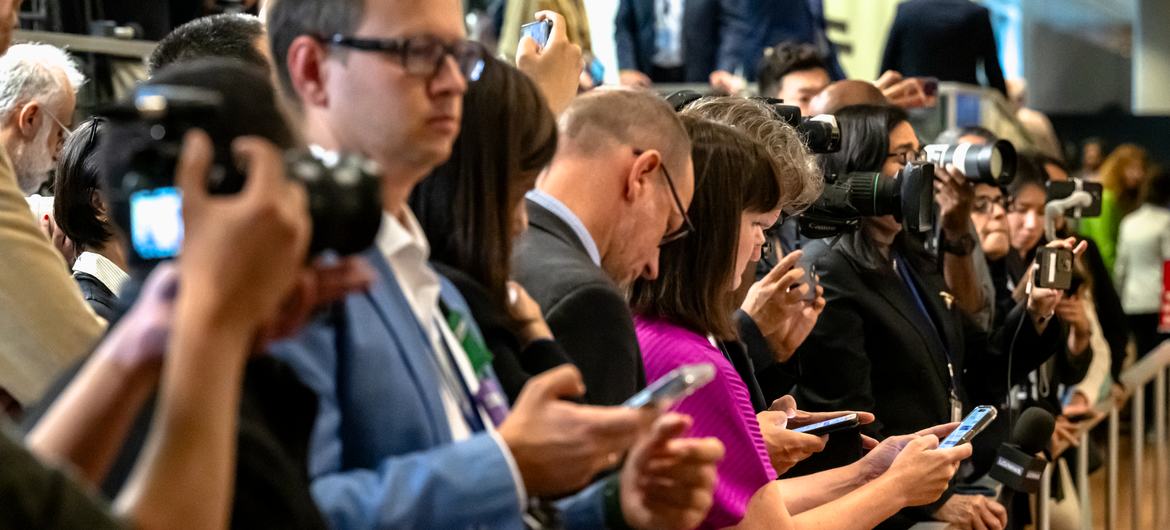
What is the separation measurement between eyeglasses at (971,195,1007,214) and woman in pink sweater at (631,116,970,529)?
6.27ft

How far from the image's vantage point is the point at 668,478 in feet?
5.08

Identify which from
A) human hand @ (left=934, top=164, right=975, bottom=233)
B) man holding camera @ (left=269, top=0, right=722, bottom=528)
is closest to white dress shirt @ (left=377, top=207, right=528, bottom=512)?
man holding camera @ (left=269, top=0, right=722, bottom=528)

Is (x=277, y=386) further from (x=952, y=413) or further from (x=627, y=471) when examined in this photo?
(x=952, y=413)

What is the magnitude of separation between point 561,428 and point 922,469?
4.18 ft

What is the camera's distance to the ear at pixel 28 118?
2.82 m

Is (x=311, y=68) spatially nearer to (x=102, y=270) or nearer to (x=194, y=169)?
(x=194, y=169)

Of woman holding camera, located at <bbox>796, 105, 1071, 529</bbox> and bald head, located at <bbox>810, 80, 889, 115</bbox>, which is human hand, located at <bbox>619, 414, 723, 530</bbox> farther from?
bald head, located at <bbox>810, 80, 889, 115</bbox>

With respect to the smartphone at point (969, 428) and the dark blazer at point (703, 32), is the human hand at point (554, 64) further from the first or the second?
the dark blazer at point (703, 32)

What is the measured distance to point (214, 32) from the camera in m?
2.62

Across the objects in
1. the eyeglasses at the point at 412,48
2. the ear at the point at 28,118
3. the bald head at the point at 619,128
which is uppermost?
the eyeglasses at the point at 412,48

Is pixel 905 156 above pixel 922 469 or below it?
above

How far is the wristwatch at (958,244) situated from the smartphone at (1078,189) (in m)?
0.67

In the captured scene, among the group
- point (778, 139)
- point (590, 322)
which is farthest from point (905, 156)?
point (590, 322)

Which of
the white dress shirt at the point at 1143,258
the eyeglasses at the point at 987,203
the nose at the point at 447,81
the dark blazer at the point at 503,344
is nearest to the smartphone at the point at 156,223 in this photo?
the nose at the point at 447,81
